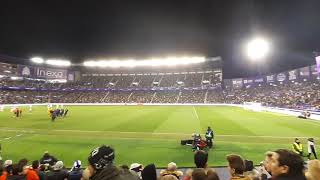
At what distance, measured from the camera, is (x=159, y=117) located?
1943 inches

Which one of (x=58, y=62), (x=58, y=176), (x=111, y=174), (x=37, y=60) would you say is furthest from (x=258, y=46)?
(x=58, y=62)

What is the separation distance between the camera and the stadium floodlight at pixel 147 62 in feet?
419

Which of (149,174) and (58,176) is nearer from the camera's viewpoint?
(149,174)

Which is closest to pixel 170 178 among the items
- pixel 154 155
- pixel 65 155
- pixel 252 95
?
pixel 154 155

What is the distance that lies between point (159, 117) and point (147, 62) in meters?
88.8

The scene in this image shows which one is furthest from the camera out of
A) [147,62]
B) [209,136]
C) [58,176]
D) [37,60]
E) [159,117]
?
[147,62]

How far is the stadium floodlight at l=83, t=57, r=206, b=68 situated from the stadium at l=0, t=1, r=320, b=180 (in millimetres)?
493

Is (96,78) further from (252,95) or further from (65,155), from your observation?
(65,155)

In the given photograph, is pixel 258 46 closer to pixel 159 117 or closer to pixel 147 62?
pixel 159 117

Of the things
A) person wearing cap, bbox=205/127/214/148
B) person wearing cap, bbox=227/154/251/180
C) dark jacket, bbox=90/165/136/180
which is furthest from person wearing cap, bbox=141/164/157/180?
person wearing cap, bbox=205/127/214/148

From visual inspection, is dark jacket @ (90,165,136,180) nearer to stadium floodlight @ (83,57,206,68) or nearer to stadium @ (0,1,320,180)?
stadium @ (0,1,320,180)

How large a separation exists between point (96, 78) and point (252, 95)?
8069 centimetres

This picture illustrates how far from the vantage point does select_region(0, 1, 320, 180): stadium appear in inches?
356

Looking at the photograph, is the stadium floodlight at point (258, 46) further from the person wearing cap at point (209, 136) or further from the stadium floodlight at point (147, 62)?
the person wearing cap at point (209, 136)
